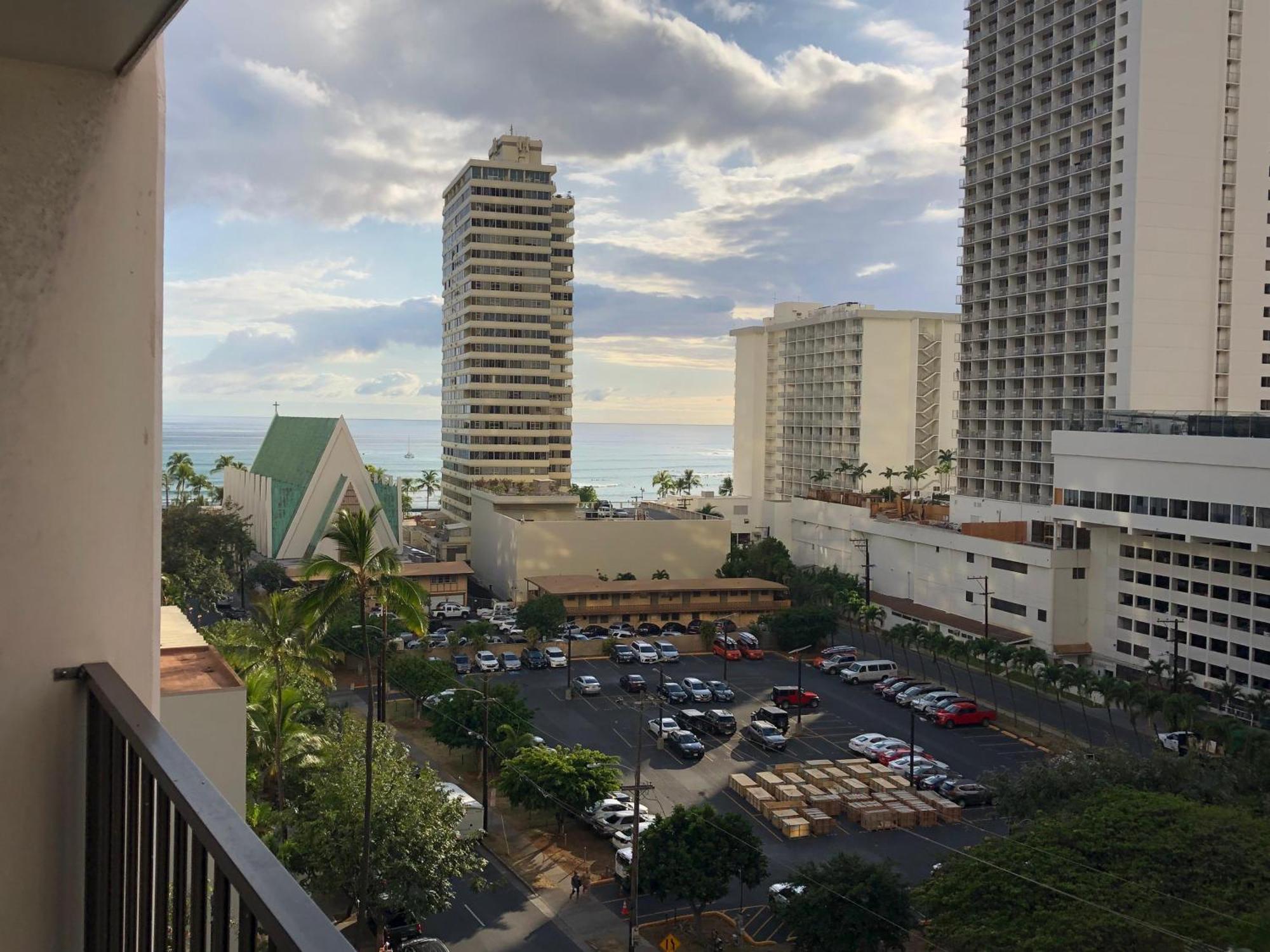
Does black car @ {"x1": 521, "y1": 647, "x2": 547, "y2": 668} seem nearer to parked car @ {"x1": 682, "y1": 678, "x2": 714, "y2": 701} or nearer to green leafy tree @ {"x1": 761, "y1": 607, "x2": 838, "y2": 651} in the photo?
parked car @ {"x1": 682, "y1": 678, "x2": 714, "y2": 701}

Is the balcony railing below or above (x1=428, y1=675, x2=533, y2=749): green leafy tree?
above

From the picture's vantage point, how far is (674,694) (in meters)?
25.2

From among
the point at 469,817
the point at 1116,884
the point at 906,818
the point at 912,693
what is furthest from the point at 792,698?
the point at 1116,884

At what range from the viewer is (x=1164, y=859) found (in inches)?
440

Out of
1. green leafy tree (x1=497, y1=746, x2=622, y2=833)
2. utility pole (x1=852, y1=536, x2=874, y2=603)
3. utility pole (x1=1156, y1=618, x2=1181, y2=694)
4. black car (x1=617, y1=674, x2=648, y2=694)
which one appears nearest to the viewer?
green leafy tree (x1=497, y1=746, x2=622, y2=833)

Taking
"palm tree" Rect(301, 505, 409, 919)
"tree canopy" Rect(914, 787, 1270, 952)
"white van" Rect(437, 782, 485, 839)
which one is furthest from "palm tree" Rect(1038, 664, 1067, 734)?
"palm tree" Rect(301, 505, 409, 919)

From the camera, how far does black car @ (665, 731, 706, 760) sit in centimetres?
2108

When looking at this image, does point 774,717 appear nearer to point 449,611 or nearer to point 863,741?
point 863,741

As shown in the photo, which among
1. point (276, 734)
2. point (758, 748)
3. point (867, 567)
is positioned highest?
point (276, 734)

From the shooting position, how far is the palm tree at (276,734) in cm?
1269

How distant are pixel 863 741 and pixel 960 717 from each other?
3628 mm

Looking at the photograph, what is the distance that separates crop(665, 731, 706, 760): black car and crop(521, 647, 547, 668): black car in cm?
786

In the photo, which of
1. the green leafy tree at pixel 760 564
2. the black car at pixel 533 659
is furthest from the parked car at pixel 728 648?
the green leafy tree at pixel 760 564

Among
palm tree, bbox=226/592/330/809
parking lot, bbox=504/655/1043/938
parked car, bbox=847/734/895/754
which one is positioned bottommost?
parking lot, bbox=504/655/1043/938
